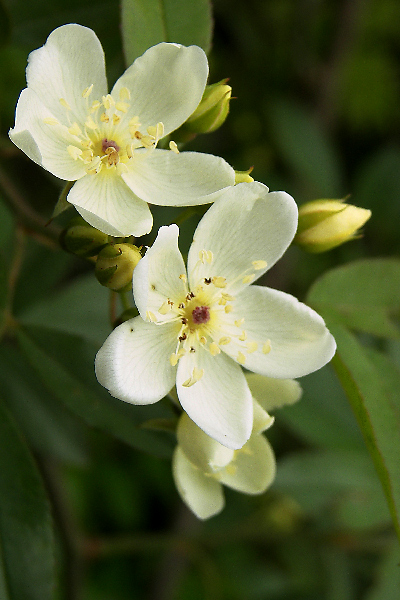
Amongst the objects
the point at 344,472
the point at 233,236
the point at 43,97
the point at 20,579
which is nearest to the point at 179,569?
the point at 344,472

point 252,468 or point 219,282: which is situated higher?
point 219,282

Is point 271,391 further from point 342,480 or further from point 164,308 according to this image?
point 342,480

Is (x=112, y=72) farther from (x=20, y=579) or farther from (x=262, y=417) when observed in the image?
(x=20, y=579)

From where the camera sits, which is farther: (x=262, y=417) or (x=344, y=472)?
(x=344, y=472)

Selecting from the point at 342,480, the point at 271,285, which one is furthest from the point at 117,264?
the point at 271,285

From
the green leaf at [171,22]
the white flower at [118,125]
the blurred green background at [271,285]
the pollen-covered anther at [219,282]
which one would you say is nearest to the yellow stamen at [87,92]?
the white flower at [118,125]
